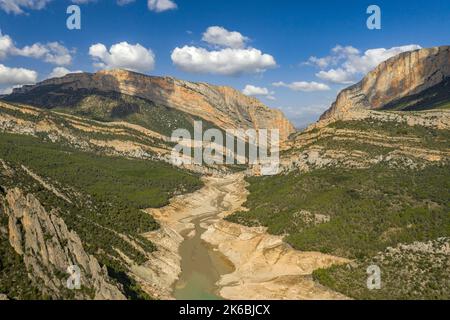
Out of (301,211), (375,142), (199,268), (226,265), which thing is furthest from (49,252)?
(375,142)

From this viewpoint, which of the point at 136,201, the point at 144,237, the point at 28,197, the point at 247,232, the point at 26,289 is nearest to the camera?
the point at 26,289

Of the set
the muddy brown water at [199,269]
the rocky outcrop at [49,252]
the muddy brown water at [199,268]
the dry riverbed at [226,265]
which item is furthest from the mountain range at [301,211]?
the muddy brown water at [199,268]

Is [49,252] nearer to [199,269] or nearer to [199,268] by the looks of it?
[199,269]

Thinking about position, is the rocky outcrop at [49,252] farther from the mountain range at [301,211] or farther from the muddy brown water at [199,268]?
the muddy brown water at [199,268]

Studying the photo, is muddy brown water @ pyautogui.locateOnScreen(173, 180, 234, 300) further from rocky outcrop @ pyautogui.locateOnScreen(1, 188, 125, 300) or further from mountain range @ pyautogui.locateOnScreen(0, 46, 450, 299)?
rocky outcrop @ pyautogui.locateOnScreen(1, 188, 125, 300)

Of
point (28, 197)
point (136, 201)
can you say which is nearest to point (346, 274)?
point (28, 197)

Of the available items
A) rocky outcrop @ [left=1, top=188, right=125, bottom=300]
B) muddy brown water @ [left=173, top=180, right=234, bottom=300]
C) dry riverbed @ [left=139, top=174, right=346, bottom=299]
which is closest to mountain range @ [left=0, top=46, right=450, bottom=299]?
rocky outcrop @ [left=1, top=188, right=125, bottom=300]
